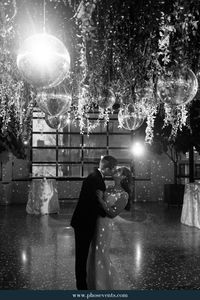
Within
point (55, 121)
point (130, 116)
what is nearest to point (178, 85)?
point (130, 116)

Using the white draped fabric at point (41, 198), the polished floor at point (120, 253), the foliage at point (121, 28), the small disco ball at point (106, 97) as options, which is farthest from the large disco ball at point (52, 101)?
the white draped fabric at point (41, 198)

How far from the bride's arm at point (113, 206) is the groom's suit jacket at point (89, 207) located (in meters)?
0.05

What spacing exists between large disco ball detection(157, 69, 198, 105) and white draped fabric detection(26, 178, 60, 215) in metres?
6.57

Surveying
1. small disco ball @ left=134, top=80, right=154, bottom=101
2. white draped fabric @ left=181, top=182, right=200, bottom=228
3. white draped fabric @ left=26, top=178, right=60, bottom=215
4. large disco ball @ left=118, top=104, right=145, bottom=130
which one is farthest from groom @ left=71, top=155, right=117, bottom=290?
white draped fabric @ left=26, top=178, right=60, bottom=215

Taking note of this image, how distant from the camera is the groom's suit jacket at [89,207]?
2.84m

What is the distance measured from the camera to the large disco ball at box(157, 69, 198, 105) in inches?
109

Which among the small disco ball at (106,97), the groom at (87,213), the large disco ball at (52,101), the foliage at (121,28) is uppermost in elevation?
the foliage at (121,28)

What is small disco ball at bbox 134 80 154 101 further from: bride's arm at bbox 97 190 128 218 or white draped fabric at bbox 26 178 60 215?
white draped fabric at bbox 26 178 60 215

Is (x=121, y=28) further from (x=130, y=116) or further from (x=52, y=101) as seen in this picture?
(x=130, y=116)

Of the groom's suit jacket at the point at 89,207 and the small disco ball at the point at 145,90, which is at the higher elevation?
the small disco ball at the point at 145,90

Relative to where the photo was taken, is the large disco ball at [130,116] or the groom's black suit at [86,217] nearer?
the groom's black suit at [86,217]

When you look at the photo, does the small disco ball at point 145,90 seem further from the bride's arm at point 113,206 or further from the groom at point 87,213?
the bride's arm at point 113,206

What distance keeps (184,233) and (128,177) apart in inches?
182

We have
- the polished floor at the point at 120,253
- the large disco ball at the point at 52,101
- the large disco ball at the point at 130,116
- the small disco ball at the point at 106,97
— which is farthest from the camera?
the large disco ball at the point at 130,116
